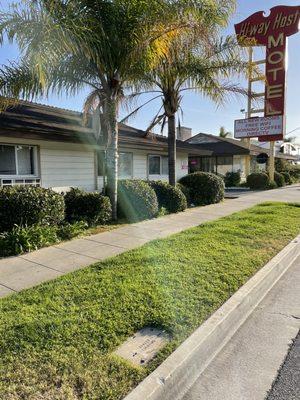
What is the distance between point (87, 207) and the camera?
9.36 meters

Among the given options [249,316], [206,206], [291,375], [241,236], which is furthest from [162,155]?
[291,375]

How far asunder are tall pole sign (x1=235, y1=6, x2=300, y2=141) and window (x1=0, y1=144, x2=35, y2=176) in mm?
17332

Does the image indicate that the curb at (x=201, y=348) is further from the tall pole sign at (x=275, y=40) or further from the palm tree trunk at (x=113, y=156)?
the tall pole sign at (x=275, y=40)

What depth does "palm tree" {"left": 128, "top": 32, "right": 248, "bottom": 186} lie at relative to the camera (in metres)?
11.0

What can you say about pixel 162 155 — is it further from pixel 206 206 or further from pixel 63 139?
pixel 63 139

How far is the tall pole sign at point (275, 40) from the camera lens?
75.9ft

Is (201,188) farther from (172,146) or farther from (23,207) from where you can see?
(23,207)

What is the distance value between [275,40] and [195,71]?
15205 mm

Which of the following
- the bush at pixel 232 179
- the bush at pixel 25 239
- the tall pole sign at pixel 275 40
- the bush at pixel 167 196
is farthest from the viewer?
the bush at pixel 232 179

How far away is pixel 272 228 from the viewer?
Result: 903cm

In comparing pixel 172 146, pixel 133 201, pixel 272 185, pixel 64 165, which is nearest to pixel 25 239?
pixel 133 201

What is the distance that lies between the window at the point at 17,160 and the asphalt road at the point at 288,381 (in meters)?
9.14

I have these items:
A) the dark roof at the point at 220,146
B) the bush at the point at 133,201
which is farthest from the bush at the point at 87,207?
the dark roof at the point at 220,146

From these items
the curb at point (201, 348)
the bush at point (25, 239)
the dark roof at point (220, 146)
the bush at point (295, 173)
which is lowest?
the curb at point (201, 348)
